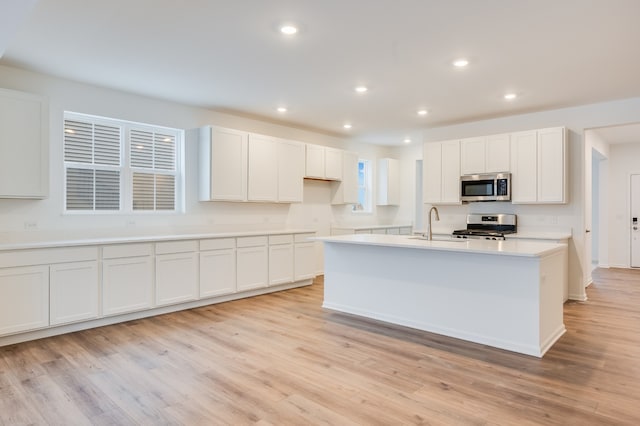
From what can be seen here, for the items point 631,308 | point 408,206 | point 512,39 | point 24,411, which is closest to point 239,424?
point 24,411

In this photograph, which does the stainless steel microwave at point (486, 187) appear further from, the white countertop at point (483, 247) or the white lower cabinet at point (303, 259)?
the white lower cabinet at point (303, 259)

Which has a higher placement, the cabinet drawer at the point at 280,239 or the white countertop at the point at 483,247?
the white countertop at the point at 483,247

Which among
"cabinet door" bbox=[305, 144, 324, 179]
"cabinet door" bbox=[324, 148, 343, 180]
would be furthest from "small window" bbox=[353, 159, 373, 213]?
"cabinet door" bbox=[305, 144, 324, 179]

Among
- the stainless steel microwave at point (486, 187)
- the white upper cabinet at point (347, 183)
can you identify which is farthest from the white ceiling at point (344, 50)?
the white upper cabinet at point (347, 183)

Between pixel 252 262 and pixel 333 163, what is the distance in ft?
8.16

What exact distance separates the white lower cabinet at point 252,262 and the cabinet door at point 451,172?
2.94m

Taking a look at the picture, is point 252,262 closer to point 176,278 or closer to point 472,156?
point 176,278

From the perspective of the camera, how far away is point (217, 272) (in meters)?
5.09

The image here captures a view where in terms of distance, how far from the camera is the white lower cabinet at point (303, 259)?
6.12 metres

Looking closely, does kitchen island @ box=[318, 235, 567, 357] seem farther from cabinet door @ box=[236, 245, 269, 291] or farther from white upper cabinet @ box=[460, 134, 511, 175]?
white upper cabinet @ box=[460, 134, 511, 175]

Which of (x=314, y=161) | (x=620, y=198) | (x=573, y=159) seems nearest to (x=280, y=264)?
(x=314, y=161)

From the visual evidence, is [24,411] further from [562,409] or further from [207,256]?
[562,409]

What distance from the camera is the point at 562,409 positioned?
242cm

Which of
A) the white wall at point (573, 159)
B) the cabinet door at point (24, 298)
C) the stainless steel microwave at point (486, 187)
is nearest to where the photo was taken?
the cabinet door at point (24, 298)
